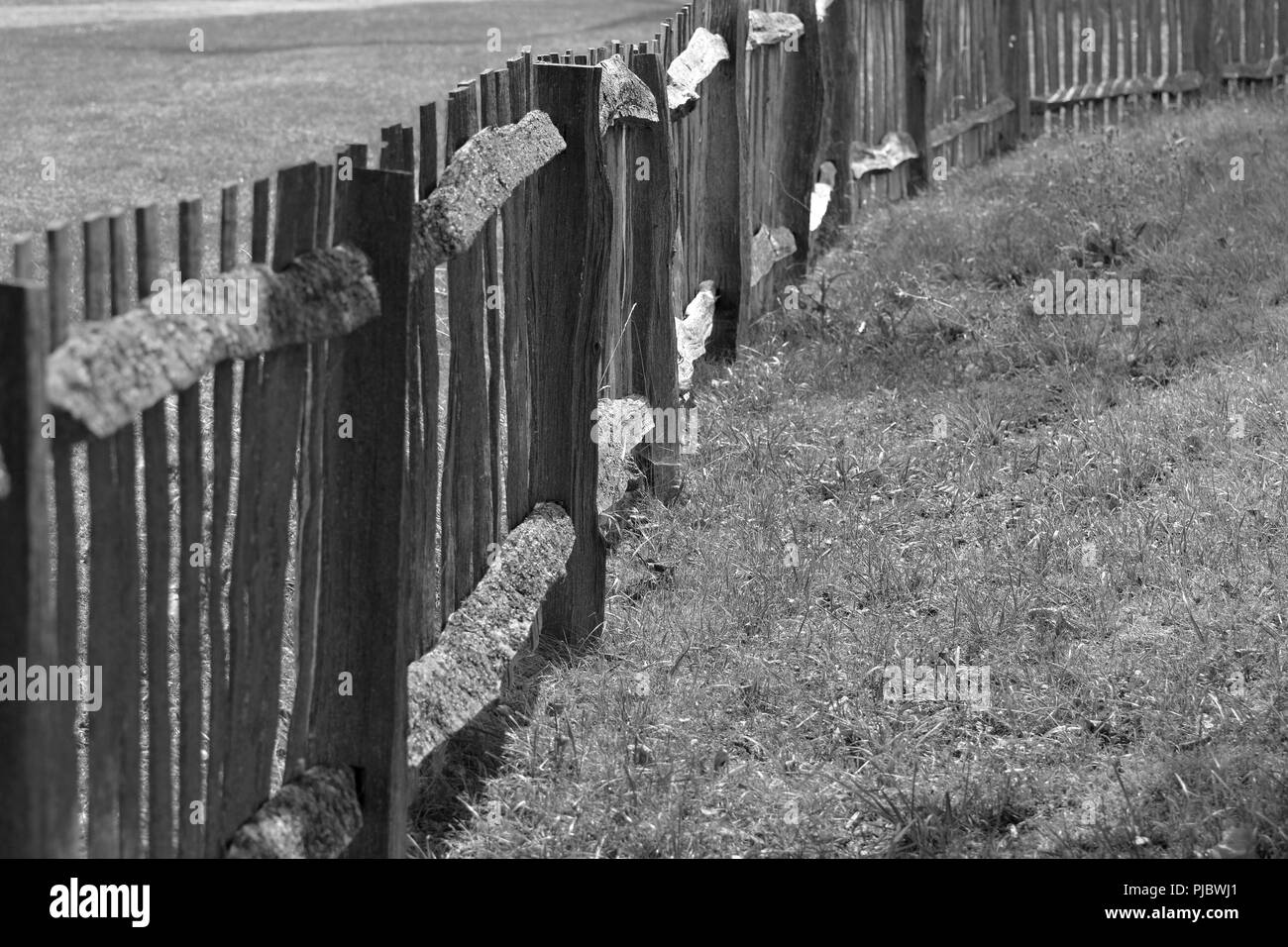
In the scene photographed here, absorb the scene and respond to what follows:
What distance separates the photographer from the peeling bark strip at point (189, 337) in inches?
80.5

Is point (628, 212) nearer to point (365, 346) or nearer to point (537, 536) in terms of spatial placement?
point (537, 536)

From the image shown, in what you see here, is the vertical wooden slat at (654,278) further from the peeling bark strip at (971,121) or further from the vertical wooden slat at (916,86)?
the peeling bark strip at (971,121)

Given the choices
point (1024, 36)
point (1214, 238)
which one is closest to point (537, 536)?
point (1214, 238)

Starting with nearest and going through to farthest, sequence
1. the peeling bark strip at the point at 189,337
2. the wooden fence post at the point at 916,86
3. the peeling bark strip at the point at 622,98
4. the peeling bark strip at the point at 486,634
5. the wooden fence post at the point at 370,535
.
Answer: the peeling bark strip at the point at 189,337
the wooden fence post at the point at 370,535
the peeling bark strip at the point at 486,634
the peeling bark strip at the point at 622,98
the wooden fence post at the point at 916,86

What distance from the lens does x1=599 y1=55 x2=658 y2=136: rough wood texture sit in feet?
15.4

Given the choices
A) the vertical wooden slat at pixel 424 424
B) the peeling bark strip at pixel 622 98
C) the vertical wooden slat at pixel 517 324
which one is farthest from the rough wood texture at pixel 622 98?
the vertical wooden slat at pixel 424 424

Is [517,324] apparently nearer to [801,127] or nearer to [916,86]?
[801,127]

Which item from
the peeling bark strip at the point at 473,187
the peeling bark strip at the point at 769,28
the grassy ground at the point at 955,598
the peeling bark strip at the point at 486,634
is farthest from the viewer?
the peeling bark strip at the point at 769,28

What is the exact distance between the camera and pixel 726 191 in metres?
6.73

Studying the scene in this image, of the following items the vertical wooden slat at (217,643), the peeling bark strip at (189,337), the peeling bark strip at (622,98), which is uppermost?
the peeling bark strip at (622,98)

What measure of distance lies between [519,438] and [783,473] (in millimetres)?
1609

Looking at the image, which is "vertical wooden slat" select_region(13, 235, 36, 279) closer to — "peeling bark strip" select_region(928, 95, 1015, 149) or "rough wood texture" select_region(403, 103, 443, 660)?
"rough wood texture" select_region(403, 103, 443, 660)

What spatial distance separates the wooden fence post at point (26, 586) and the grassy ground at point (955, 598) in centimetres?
152

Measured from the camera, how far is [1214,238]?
7.30m
